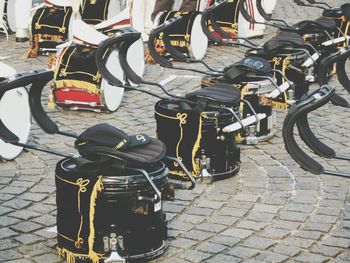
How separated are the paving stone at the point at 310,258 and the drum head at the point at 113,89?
401 cm

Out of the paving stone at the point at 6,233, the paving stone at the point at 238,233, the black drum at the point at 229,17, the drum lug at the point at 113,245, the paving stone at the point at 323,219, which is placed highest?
the black drum at the point at 229,17

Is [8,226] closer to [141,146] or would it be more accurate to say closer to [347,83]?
[141,146]

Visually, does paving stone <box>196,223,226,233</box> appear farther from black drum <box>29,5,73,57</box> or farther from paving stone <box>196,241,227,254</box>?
black drum <box>29,5,73,57</box>

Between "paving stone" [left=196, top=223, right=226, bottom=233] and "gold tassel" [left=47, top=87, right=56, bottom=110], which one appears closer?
"paving stone" [left=196, top=223, right=226, bottom=233]

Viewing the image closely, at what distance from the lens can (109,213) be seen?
18.7ft

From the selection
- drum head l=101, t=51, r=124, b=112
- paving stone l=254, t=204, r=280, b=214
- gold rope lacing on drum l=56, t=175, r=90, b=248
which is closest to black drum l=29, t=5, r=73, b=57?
drum head l=101, t=51, r=124, b=112

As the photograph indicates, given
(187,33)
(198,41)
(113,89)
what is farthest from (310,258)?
(198,41)

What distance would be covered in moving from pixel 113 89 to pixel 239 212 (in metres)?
3.36

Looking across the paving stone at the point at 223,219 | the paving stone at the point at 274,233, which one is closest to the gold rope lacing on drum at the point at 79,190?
the paving stone at the point at 223,219

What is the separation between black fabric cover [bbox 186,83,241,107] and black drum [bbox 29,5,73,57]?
212 inches

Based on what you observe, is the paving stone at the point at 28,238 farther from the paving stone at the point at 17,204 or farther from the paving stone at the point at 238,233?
the paving stone at the point at 238,233

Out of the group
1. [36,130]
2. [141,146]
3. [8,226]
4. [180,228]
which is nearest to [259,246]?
[180,228]

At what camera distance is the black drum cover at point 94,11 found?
13.4 meters

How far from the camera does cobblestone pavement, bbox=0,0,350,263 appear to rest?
6.11 m
